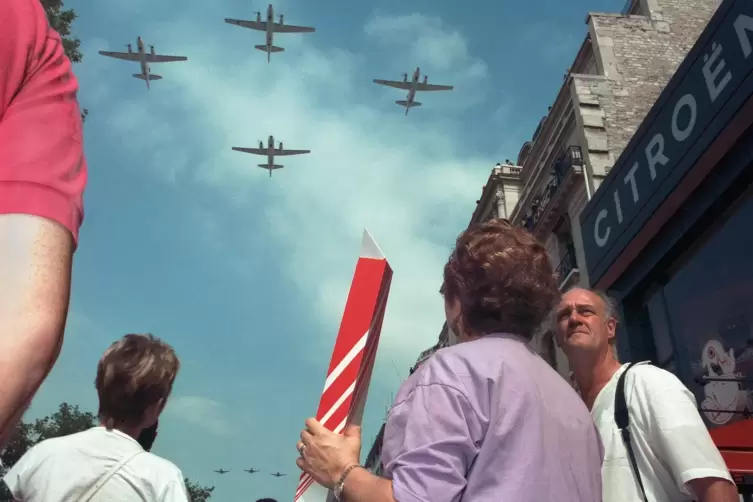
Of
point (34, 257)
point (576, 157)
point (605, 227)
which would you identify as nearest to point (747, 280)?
point (605, 227)

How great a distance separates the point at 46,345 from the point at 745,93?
9738 mm

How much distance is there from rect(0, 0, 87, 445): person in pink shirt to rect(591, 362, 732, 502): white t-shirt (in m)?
2.42

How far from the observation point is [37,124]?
100 cm

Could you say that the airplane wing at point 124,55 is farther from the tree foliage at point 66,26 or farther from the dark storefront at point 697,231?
the dark storefront at point 697,231

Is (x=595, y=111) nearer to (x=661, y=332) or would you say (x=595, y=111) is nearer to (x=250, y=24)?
(x=661, y=332)

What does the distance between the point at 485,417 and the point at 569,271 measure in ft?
54.4

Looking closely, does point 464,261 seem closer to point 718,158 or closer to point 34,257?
point 34,257

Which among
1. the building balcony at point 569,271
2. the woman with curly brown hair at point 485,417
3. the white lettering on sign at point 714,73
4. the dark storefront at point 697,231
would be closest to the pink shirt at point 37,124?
the woman with curly brown hair at point 485,417

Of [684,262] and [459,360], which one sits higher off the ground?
[684,262]

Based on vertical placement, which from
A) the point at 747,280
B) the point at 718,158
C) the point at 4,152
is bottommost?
the point at 4,152

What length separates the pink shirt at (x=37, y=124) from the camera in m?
0.91

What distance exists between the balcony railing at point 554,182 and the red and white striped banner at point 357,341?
1659 cm

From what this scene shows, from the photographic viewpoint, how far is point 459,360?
6.26 ft

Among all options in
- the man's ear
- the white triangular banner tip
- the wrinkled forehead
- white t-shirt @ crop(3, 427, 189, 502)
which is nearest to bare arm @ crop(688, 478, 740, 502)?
the man's ear
